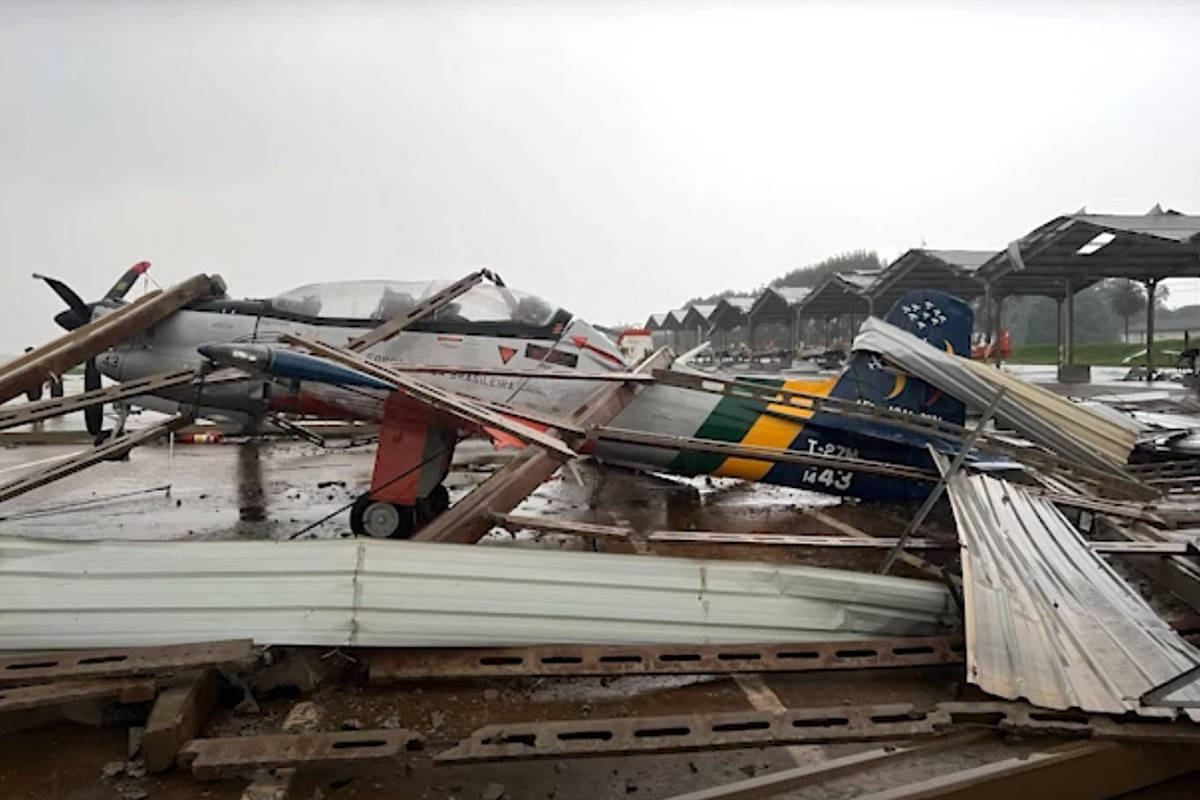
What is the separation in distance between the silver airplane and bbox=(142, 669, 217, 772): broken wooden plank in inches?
109

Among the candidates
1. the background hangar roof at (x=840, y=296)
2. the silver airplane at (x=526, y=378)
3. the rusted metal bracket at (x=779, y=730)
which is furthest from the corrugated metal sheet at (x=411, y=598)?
the background hangar roof at (x=840, y=296)

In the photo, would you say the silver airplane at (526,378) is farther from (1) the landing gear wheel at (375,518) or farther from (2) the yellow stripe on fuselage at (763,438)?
(1) the landing gear wheel at (375,518)

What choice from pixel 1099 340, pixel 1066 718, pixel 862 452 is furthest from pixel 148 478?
pixel 1099 340

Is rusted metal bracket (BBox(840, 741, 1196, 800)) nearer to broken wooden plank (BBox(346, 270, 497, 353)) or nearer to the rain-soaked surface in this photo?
the rain-soaked surface

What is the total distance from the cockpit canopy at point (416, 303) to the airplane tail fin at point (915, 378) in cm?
280

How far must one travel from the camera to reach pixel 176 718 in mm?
2246

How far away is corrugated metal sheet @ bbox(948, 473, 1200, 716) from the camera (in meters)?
2.37

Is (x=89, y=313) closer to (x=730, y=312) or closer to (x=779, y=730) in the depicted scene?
(x=779, y=730)

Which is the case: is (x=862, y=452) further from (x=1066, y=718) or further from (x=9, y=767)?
(x=9, y=767)

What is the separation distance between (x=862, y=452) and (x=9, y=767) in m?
5.68

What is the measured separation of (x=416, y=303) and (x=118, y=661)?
4381 millimetres

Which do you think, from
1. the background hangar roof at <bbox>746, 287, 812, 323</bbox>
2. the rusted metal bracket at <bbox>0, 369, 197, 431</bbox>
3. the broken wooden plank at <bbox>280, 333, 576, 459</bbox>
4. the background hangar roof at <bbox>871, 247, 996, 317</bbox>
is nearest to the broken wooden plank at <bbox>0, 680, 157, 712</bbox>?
the broken wooden plank at <bbox>280, 333, 576, 459</bbox>

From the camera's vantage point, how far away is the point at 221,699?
2686 millimetres

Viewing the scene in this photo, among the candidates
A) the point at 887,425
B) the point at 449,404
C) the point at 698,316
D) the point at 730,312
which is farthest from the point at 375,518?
the point at 698,316
